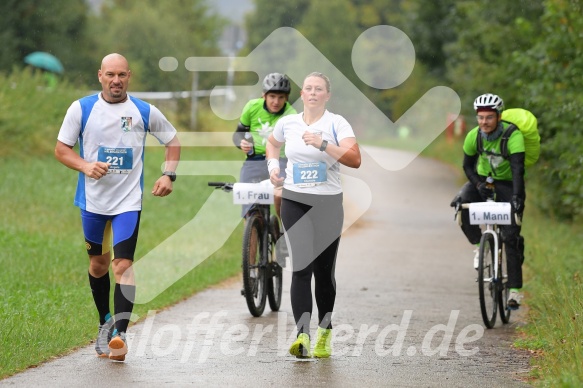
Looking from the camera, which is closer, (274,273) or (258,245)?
(258,245)

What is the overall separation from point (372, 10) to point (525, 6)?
214 ft

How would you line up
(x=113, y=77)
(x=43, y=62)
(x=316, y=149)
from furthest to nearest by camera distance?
(x=43, y=62), (x=316, y=149), (x=113, y=77)

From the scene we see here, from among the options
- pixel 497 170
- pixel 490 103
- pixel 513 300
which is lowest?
pixel 513 300

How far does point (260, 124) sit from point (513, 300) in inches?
113

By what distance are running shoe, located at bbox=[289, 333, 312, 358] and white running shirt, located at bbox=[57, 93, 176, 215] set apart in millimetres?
1468

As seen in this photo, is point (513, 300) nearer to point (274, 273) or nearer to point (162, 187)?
point (274, 273)

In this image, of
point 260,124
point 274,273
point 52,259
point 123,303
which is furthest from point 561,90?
point 123,303

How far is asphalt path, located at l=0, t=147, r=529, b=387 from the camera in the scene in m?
7.58

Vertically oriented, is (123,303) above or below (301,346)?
above

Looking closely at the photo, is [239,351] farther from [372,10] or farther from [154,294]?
[372,10]

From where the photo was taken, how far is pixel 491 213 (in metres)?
10.7

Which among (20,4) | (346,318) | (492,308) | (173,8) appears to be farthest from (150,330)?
(173,8)

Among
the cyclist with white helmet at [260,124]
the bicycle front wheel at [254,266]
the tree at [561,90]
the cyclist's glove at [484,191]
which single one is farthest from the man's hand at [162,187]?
the tree at [561,90]

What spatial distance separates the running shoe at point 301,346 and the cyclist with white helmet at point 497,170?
2944 mm
